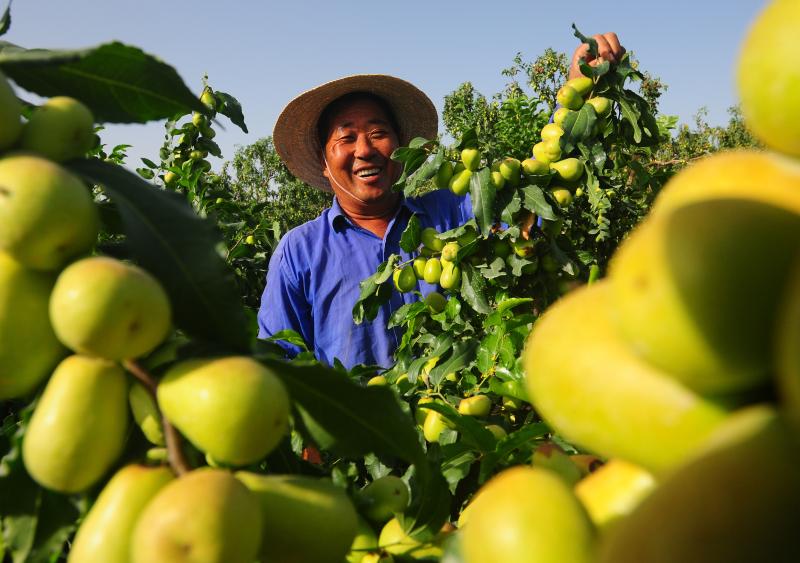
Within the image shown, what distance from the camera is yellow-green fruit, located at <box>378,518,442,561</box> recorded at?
1021 mm

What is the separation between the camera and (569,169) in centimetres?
294

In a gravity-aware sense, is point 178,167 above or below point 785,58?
above

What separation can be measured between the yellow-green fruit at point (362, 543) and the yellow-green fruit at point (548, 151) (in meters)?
2.27

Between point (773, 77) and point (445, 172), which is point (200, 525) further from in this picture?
point (445, 172)

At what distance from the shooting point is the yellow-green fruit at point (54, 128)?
981mm

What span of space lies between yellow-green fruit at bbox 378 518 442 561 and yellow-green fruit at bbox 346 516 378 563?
0.02 metres

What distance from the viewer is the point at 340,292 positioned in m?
4.50

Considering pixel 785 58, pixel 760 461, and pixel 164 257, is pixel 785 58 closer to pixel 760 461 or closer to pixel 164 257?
pixel 760 461

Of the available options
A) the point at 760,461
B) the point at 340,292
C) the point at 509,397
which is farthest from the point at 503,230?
the point at 760,461

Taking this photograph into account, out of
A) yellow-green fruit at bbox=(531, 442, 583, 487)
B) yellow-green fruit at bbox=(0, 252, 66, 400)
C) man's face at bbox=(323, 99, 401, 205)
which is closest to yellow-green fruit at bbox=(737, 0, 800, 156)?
yellow-green fruit at bbox=(531, 442, 583, 487)

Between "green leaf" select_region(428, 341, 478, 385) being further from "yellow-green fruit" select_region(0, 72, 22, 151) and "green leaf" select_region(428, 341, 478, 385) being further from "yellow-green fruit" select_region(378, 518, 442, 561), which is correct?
"yellow-green fruit" select_region(0, 72, 22, 151)

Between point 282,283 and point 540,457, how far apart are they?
3.93 meters

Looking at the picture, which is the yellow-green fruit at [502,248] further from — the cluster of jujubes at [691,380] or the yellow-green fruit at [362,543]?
the cluster of jujubes at [691,380]

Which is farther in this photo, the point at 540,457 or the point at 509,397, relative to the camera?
the point at 509,397
